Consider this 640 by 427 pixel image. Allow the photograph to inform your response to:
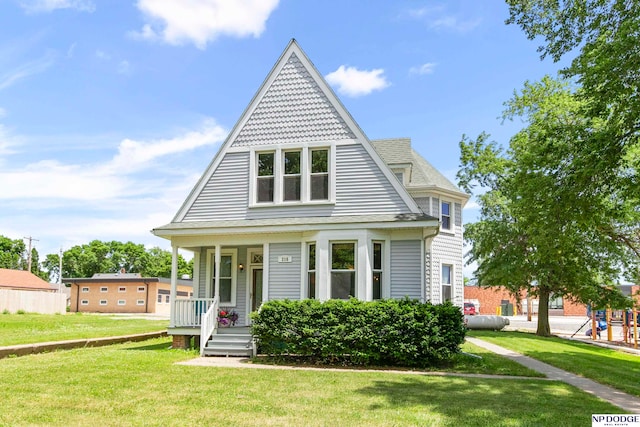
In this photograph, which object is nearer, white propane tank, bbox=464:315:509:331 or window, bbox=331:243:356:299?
window, bbox=331:243:356:299

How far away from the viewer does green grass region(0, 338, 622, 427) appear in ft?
23.4

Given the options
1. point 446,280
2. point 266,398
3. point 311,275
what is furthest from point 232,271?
point 446,280

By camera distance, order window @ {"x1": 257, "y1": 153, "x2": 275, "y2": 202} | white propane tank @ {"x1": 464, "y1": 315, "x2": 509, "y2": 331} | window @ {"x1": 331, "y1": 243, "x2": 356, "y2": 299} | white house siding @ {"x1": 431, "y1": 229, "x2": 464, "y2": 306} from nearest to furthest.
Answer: window @ {"x1": 331, "y1": 243, "x2": 356, "y2": 299}
window @ {"x1": 257, "y1": 153, "x2": 275, "y2": 202}
white house siding @ {"x1": 431, "y1": 229, "x2": 464, "y2": 306}
white propane tank @ {"x1": 464, "y1": 315, "x2": 509, "y2": 331}

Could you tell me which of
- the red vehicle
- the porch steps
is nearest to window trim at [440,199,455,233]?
the porch steps

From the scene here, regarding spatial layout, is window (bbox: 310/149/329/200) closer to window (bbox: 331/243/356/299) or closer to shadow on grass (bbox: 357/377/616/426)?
window (bbox: 331/243/356/299)

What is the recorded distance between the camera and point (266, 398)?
28.0ft

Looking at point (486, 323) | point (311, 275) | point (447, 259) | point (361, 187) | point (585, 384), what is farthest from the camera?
point (486, 323)

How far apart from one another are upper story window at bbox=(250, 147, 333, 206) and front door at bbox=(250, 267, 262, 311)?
224cm

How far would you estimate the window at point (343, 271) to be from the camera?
14797 millimetres

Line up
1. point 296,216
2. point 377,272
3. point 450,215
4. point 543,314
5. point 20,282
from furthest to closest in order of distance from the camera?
point 20,282, point 543,314, point 450,215, point 296,216, point 377,272

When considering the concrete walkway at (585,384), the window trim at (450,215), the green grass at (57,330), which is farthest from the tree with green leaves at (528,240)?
the green grass at (57,330)

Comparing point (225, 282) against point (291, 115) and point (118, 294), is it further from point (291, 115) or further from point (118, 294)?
point (118, 294)

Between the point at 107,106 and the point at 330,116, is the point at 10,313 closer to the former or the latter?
the point at 107,106

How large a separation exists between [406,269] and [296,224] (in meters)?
3.31
